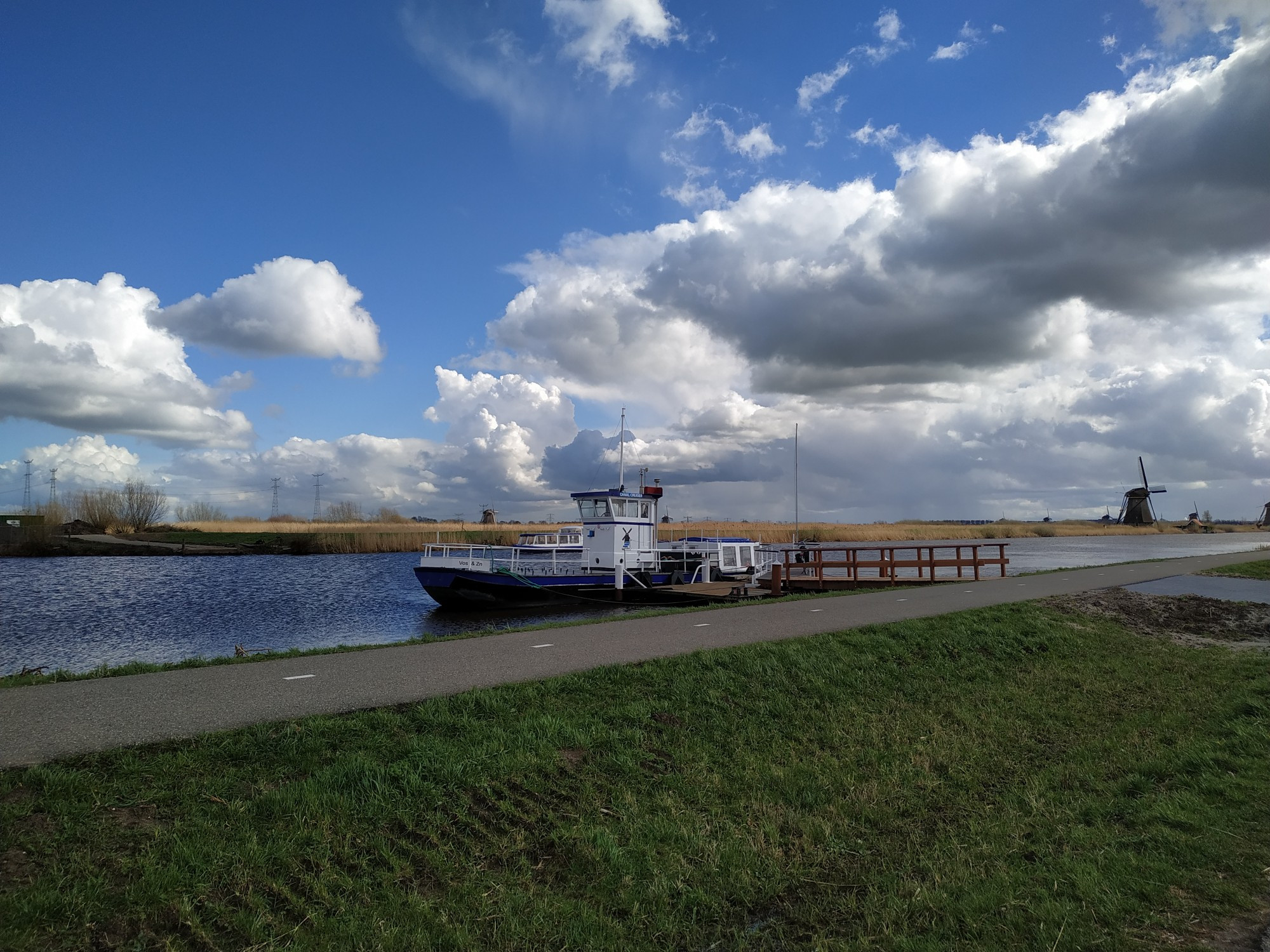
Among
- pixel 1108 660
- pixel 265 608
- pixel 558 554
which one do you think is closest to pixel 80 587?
pixel 265 608

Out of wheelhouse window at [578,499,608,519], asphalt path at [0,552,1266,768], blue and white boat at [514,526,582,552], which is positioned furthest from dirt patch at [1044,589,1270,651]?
blue and white boat at [514,526,582,552]

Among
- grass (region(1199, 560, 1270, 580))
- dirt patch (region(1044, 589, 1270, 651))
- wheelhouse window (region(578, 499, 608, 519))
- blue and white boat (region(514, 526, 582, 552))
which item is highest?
wheelhouse window (region(578, 499, 608, 519))

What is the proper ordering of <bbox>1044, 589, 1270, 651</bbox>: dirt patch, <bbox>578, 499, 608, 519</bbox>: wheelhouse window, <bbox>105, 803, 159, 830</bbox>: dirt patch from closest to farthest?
<bbox>105, 803, 159, 830</bbox>: dirt patch, <bbox>1044, 589, 1270, 651</bbox>: dirt patch, <bbox>578, 499, 608, 519</bbox>: wheelhouse window

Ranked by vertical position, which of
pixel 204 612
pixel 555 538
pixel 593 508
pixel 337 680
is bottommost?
pixel 204 612

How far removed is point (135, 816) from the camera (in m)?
4.97

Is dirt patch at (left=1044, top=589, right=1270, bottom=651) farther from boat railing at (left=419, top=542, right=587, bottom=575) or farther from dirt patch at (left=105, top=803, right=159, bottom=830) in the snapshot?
boat railing at (left=419, top=542, right=587, bottom=575)

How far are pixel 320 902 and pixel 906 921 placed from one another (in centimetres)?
350

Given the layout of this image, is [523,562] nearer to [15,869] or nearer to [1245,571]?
[15,869]

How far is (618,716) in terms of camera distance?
7.75m

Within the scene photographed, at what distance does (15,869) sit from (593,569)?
87.3ft

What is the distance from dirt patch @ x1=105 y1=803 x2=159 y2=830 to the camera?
486 centimetres

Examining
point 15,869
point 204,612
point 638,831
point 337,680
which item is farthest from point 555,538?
point 15,869

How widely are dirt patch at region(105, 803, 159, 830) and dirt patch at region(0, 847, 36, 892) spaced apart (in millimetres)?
520

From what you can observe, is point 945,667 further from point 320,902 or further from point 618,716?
point 320,902
